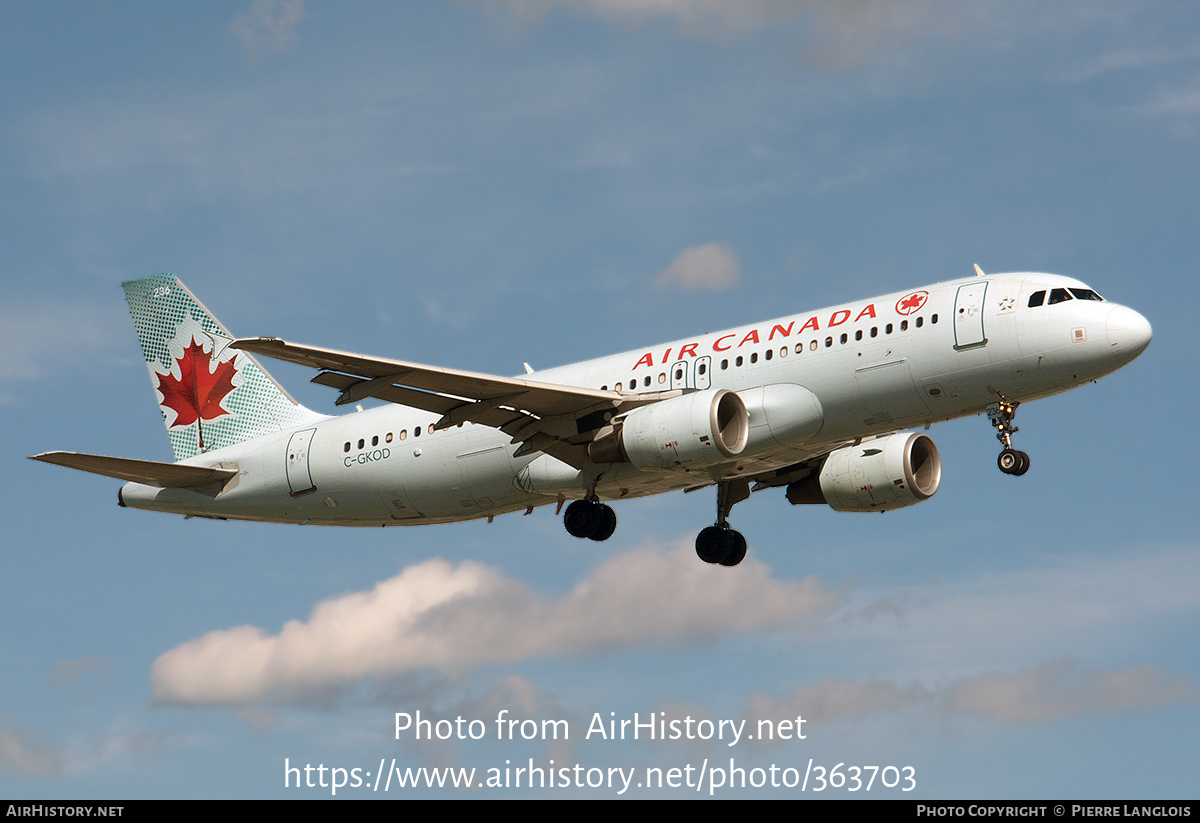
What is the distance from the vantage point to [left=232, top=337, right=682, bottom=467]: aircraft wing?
30781mm

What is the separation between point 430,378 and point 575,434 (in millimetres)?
4314

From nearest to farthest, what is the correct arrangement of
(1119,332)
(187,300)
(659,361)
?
(1119,332)
(659,361)
(187,300)

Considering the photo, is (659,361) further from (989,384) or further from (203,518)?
(203,518)

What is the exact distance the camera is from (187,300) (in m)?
45.2

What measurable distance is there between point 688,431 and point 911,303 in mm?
5939

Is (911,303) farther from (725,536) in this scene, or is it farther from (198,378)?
(198,378)

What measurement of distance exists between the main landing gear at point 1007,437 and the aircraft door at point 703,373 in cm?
668

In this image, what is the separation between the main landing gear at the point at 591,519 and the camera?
36031 millimetres

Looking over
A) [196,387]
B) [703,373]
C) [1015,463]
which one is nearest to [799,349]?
[703,373]

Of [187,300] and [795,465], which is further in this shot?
[187,300]

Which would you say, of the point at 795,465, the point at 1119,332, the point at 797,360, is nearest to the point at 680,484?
the point at 795,465

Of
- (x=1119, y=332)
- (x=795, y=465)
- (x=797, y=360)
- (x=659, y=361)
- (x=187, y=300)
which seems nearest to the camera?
(x=1119, y=332)

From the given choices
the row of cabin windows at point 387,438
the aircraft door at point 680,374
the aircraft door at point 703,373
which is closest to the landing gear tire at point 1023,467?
the aircraft door at point 703,373

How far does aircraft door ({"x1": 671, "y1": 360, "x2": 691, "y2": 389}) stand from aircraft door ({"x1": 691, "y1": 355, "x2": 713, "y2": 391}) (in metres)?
0.22
